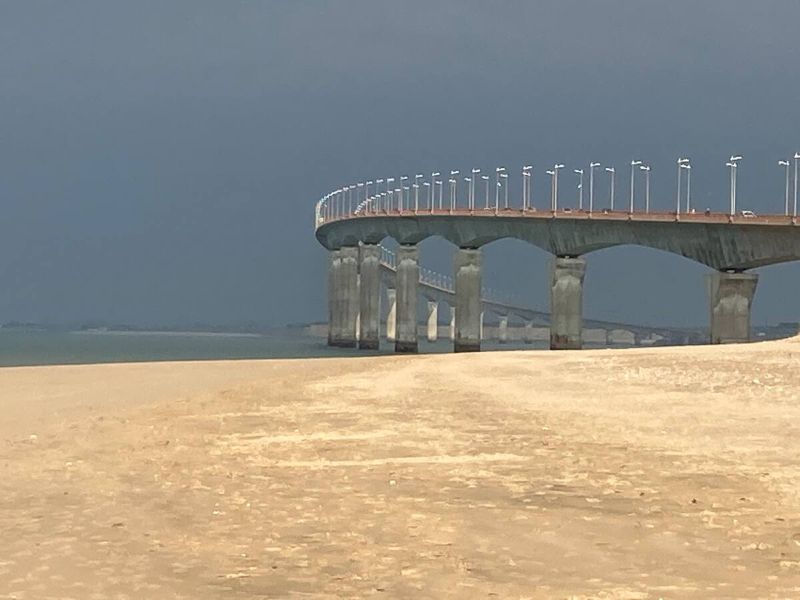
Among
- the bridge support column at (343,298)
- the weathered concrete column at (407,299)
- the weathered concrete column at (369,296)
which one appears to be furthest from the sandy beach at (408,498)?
the bridge support column at (343,298)

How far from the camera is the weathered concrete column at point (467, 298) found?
133 meters

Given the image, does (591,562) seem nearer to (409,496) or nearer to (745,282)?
(409,496)

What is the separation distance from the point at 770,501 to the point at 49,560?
28.8 feet

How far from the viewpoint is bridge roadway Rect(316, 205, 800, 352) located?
9600 centimetres

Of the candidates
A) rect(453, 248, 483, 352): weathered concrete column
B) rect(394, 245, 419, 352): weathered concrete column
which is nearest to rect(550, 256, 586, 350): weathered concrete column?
rect(453, 248, 483, 352): weathered concrete column

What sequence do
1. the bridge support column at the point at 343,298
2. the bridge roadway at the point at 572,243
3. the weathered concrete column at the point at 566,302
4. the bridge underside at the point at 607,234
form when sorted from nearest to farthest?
the bridge underside at the point at 607,234, the bridge roadway at the point at 572,243, the weathered concrete column at the point at 566,302, the bridge support column at the point at 343,298

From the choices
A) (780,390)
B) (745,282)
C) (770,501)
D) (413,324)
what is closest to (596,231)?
(745,282)

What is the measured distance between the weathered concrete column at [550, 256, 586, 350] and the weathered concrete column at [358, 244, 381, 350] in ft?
178

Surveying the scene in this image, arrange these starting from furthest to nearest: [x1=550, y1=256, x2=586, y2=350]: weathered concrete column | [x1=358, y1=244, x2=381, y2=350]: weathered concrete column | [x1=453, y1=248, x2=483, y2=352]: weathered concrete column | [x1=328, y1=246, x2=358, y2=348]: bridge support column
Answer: [x1=328, y1=246, x2=358, y2=348]: bridge support column, [x1=358, y1=244, x2=381, y2=350]: weathered concrete column, [x1=453, y1=248, x2=483, y2=352]: weathered concrete column, [x1=550, y1=256, x2=586, y2=350]: weathered concrete column

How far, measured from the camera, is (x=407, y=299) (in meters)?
152

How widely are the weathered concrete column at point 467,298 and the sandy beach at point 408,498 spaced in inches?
3947

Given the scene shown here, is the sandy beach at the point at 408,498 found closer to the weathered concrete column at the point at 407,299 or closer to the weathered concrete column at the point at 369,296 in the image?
the weathered concrete column at the point at 407,299

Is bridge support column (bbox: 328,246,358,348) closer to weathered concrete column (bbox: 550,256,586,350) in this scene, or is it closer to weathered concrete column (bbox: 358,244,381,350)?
weathered concrete column (bbox: 358,244,381,350)

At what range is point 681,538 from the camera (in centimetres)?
1195
